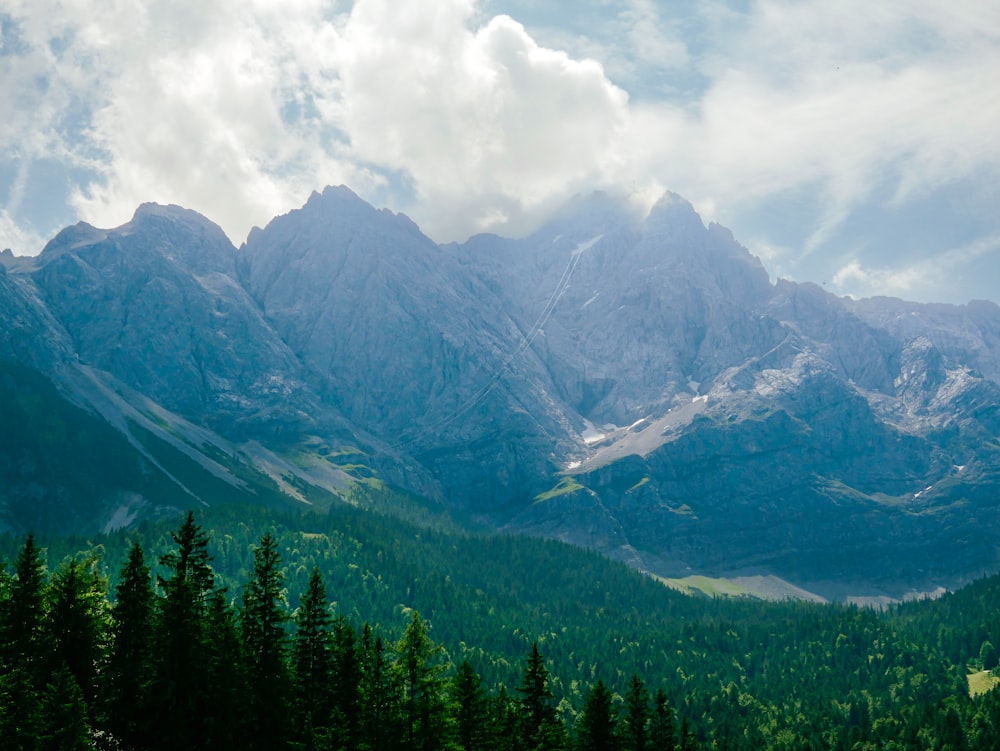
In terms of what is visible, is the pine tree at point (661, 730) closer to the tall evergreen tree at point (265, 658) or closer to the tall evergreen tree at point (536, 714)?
the tall evergreen tree at point (536, 714)

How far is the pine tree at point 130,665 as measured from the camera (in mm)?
58219

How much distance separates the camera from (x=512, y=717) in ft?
224

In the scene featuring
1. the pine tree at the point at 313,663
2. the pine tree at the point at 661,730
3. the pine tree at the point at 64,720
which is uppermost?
the pine tree at the point at 313,663

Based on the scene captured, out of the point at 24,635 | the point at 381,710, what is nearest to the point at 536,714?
the point at 381,710

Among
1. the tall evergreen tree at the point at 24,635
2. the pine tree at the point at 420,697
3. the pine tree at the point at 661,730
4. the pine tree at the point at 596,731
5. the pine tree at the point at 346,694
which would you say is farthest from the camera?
the pine tree at the point at 661,730

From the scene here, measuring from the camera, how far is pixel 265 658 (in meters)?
60.9

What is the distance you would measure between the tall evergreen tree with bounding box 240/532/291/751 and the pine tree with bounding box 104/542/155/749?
6.17 meters

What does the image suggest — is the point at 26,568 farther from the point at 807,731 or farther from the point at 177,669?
the point at 807,731

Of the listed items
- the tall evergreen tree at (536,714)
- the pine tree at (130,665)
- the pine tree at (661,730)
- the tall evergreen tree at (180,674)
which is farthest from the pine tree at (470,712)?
the pine tree at (130,665)

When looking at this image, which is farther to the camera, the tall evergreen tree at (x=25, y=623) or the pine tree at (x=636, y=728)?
the pine tree at (x=636, y=728)

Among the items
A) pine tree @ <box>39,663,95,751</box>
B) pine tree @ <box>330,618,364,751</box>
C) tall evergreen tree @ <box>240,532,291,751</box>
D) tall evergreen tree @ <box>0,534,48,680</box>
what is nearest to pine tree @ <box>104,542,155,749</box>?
tall evergreen tree @ <box>0,534,48,680</box>

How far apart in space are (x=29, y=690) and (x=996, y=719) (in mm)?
151387

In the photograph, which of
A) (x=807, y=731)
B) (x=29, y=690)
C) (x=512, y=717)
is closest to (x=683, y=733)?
(x=512, y=717)

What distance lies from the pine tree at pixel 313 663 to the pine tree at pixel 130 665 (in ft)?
31.4
